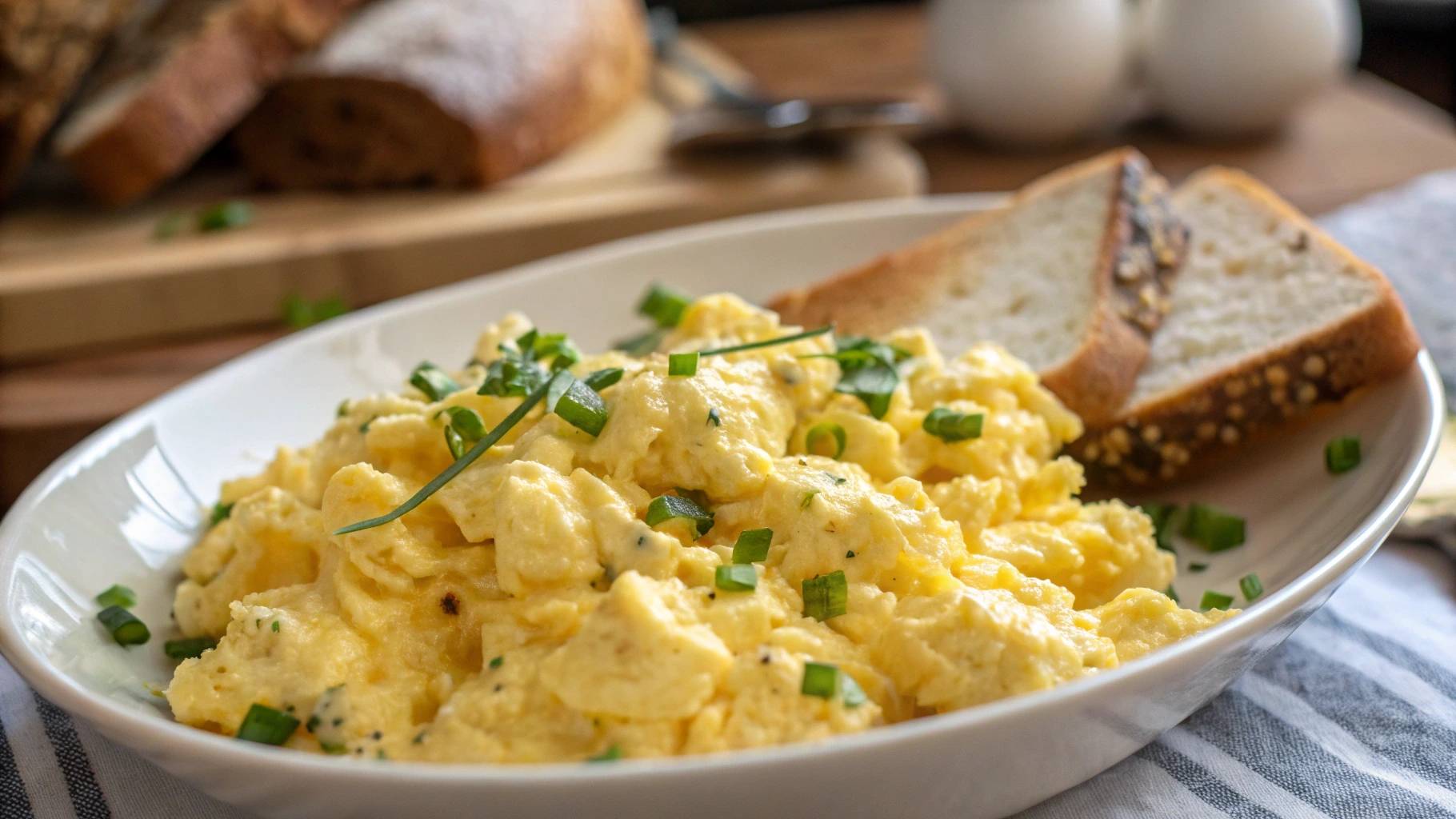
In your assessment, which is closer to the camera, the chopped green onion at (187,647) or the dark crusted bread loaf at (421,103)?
the chopped green onion at (187,647)

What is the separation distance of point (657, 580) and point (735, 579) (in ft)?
0.38

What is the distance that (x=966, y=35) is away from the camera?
4809 millimetres

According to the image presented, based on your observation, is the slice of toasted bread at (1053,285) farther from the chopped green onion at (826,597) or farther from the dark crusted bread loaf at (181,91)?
the dark crusted bread loaf at (181,91)

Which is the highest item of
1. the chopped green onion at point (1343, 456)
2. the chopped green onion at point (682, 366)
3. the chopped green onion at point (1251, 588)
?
the chopped green onion at point (682, 366)

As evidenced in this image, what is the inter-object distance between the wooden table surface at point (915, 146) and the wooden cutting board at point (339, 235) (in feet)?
0.39

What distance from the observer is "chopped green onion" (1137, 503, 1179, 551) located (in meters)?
2.50

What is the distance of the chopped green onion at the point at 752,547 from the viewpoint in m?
1.86

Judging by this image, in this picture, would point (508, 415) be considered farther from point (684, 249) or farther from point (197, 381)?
point (684, 249)

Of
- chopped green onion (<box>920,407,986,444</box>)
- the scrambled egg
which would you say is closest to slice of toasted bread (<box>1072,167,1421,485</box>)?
→ the scrambled egg

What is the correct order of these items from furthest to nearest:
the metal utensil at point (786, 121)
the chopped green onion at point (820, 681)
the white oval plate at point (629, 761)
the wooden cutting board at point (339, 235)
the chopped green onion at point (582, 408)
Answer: the metal utensil at point (786, 121)
the wooden cutting board at point (339, 235)
the chopped green onion at point (582, 408)
the chopped green onion at point (820, 681)
the white oval plate at point (629, 761)

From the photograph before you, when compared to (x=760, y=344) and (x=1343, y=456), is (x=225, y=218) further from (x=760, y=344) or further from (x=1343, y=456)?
(x=1343, y=456)

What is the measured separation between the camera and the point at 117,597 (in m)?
2.19

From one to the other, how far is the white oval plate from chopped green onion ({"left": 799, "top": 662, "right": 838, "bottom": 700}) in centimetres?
13

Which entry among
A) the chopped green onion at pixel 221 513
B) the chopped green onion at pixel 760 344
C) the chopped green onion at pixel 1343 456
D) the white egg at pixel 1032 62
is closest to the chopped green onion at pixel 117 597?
Result: the chopped green onion at pixel 221 513
